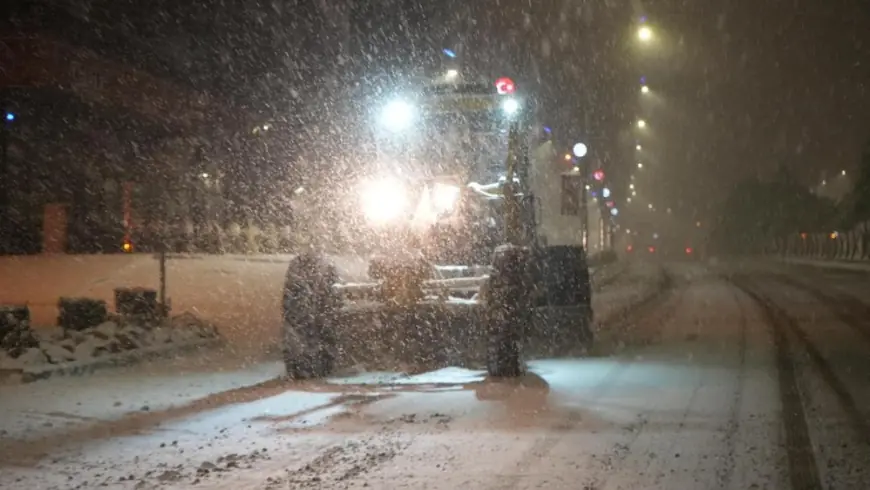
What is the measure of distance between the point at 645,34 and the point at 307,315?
50.5ft

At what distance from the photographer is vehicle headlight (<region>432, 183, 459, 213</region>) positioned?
492 inches

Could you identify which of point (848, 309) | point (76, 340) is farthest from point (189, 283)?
point (848, 309)

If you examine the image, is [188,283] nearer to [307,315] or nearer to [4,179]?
[307,315]

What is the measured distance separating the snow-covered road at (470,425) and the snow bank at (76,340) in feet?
2.37

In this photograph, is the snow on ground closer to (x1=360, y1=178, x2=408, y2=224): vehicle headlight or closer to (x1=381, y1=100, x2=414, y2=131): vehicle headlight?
(x1=360, y1=178, x2=408, y2=224): vehicle headlight

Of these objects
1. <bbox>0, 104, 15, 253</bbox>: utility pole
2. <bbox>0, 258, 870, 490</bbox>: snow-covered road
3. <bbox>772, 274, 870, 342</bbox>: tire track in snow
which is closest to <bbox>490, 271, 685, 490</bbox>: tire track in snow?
<bbox>0, 258, 870, 490</bbox>: snow-covered road

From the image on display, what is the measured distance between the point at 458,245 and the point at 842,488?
7.07 metres

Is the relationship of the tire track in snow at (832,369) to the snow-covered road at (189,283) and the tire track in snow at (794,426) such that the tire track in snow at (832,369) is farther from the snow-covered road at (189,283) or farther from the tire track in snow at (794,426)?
the snow-covered road at (189,283)

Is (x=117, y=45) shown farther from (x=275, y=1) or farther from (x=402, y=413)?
(x=402, y=413)

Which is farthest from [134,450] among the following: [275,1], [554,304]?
[275,1]

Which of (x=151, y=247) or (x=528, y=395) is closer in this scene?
(x=528, y=395)

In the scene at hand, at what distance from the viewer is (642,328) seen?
1775 centimetres

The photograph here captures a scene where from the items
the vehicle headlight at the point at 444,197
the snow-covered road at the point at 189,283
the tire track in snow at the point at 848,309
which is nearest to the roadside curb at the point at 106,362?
the snow-covered road at the point at 189,283

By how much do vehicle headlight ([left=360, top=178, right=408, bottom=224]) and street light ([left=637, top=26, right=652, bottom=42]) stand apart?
43.9 feet
